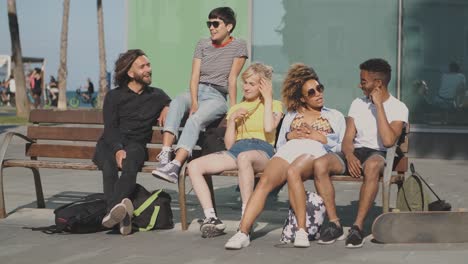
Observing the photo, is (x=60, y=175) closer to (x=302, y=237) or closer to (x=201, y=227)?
(x=201, y=227)

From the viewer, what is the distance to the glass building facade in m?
14.6

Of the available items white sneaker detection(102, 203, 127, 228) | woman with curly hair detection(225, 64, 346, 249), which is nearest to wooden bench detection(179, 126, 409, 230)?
woman with curly hair detection(225, 64, 346, 249)

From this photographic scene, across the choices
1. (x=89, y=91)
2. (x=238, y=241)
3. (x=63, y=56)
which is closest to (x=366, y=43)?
(x=238, y=241)

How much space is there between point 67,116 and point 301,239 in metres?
3.01

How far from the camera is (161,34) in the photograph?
15.4 metres

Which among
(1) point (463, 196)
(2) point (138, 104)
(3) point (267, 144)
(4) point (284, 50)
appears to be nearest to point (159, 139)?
(2) point (138, 104)

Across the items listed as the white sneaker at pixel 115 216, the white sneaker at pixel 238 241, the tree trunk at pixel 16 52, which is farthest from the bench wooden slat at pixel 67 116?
the tree trunk at pixel 16 52

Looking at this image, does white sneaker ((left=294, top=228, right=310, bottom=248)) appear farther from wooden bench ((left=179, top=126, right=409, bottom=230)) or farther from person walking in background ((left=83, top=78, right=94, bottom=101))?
person walking in background ((left=83, top=78, right=94, bottom=101))

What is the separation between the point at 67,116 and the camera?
8758 millimetres

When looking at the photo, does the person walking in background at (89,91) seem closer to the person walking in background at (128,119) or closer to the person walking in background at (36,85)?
the person walking in background at (36,85)

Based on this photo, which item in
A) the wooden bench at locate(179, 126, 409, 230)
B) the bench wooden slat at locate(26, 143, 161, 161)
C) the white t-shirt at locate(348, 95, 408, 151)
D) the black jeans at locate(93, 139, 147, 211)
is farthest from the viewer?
the bench wooden slat at locate(26, 143, 161, 161)

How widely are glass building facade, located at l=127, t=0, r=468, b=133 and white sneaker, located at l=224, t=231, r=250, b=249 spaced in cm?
813

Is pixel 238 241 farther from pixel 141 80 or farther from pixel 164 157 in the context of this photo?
pixel 141 80

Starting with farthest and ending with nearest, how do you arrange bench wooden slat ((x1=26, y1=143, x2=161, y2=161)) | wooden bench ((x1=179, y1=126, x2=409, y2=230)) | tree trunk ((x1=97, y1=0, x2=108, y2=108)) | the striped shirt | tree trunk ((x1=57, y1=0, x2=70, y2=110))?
1. tree trunk ((x1=97, y1=0, x2=108, y2=108))
2. tree trunk ((x1=57, y1=0, x2=70, y2=110))
3. bench wooden slat ((x1=26, y1=143, x2=161, y2=161))
4. the striped shirt
5. wooden bench ((x1=179, y1=126, x2=409, y2=230))
